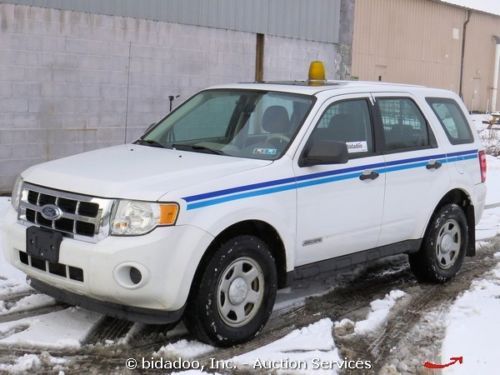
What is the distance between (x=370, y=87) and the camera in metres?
6.11

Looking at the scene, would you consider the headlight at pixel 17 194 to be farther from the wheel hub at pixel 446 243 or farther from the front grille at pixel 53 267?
the wheel hub at pixel 446 243

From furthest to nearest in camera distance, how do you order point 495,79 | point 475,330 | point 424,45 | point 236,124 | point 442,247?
1. point 495,79
2. point 424,45
3. point 442,247
4. point 236,124
5. point 475,330

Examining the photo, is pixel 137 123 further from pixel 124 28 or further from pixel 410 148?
pixel 410 148

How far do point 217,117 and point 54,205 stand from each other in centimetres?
166

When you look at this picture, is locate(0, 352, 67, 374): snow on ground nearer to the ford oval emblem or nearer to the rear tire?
the ford oval emblem

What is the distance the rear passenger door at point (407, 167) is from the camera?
5.96 metres

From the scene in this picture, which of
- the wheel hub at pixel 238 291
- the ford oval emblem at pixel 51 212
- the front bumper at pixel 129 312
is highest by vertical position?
the ford oval emblem at pixel 51 212

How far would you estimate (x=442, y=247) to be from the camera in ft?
21.7

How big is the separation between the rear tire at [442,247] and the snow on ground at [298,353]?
5.42 ft

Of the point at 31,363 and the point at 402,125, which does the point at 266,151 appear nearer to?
the point at 402,125

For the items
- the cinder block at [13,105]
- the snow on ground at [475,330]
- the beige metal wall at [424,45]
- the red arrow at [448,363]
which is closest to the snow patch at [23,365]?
the red arrow at [448,363]

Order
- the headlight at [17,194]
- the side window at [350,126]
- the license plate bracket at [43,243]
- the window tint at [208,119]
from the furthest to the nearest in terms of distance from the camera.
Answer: the window tint at [208,119], the side window at [350,126], the headlight at [17,194], the license plate bracket at [43,243]

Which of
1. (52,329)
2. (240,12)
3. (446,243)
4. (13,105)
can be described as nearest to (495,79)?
(240,12)

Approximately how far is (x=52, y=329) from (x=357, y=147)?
2.62m
